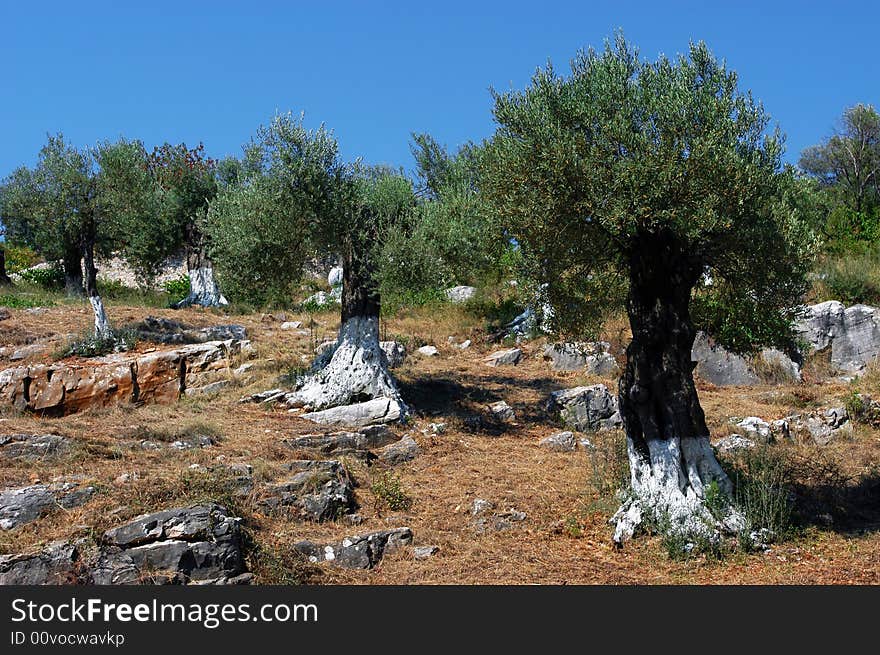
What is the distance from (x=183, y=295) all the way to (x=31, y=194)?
12943mm

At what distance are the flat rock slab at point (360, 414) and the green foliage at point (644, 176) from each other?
6004mm

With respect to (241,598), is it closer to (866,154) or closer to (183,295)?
(183,295)

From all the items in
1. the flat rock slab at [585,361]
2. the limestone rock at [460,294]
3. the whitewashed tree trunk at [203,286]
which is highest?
the whitewashed tree trunk at [203,286]

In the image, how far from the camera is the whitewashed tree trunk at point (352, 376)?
62.0 feet

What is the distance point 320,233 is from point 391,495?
720 cm

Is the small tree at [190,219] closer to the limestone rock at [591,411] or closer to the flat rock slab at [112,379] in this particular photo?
the flat rock slab at [112,379]

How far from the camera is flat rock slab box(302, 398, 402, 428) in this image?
18.1 metres

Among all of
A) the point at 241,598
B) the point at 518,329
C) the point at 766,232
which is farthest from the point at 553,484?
the point at 518,329

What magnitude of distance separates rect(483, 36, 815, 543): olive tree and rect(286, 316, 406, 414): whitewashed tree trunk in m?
6.89

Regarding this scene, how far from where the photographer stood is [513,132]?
1295 cm

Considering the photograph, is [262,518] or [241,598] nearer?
[241,598]

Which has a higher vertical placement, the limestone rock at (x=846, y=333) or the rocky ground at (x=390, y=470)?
the limestone rock at (x=846, y=333)

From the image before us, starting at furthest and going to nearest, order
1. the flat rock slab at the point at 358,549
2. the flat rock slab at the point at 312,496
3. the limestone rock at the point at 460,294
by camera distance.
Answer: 1. the limestone rock at the point at 460,294
2. the flat rock slab at the point at 312,496
3. the flat rock slab at the point at 358,549

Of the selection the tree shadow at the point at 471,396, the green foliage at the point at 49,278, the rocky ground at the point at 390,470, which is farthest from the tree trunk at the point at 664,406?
the green foliage at the point at 49,278
